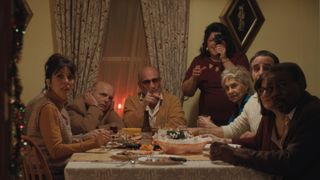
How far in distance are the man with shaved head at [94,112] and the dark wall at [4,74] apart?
3.06 m

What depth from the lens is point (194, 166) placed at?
6.42 ft

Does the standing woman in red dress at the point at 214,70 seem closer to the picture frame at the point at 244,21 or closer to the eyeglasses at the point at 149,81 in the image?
the eyeglasses at the point at 149,81

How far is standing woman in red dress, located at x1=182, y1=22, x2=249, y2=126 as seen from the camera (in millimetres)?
4035

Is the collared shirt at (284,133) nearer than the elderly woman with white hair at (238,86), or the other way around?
the collared shirt at (284,133)

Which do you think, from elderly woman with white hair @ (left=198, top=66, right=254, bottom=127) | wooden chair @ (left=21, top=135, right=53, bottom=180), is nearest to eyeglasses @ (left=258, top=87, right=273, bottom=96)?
elderly woman with white hair @ (left=198, top=66, right=254, bottom=127)

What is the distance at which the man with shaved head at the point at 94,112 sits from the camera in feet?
11.9

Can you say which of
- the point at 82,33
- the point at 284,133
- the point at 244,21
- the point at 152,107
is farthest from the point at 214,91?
the point at 284,133

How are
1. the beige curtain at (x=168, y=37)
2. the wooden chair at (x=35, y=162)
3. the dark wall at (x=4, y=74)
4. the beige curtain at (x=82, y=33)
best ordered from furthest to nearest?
the beige curtain at (x=168, y=37) → the beige curtain at (x=82, y=33) → the wooden chair at (x=35, y=162) → the dark wall at (x=4, y=74)

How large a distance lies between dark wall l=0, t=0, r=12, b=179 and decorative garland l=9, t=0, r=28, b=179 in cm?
2

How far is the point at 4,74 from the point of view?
58cm

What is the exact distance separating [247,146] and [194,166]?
0.60m

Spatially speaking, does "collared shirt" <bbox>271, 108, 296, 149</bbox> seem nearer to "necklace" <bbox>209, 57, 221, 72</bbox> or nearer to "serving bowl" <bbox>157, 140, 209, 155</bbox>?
"serving bowl" <bbox>157, 140, 209, 155</bbox>

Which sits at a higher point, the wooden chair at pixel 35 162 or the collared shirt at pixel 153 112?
the collared shirt at pixel 153 112

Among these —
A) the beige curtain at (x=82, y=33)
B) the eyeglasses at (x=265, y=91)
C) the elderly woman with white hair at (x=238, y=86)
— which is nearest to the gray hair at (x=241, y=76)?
the elderly woman with white hair at (x=238, y=86)
